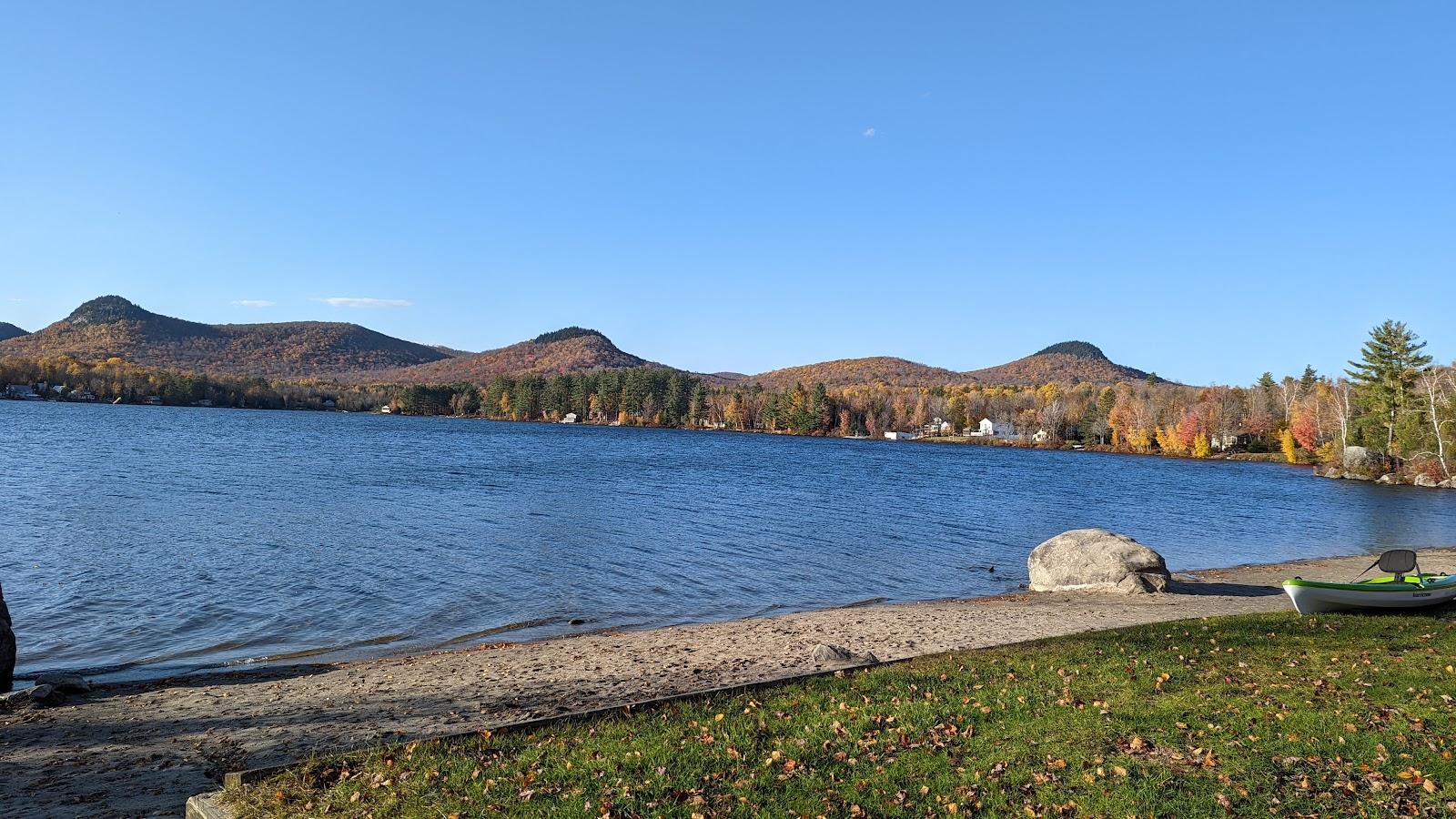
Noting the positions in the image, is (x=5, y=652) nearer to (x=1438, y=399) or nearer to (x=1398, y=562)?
(x=1398, y=562)

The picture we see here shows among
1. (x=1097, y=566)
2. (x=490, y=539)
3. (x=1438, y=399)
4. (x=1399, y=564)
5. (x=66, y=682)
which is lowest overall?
(x=490, y=539)

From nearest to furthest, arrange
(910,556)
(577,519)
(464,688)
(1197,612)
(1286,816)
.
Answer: (1286,816)
(464,688)
(1197,612)
(910,556)
(577,519)

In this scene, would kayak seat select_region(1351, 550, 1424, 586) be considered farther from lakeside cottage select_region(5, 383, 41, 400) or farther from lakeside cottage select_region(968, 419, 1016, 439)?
lakeside cottage select_region(5, 383, 41, 400)

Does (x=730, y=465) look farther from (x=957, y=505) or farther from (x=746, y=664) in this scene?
(x=746, y=664)

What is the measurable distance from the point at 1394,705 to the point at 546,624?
1421cm

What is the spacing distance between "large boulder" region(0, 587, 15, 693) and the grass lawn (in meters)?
7.37

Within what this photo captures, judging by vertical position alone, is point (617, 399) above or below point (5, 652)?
above

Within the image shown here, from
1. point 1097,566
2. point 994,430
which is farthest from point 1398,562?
point 994,430

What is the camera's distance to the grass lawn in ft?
20.9

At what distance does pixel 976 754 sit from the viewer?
7.37 m

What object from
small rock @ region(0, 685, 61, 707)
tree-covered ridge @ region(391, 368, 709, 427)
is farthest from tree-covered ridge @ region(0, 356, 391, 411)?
small rock @ region(0, 685, 61, 707)

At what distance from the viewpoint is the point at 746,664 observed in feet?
41.7

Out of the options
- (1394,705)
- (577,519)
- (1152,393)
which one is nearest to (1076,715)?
(1394,705)

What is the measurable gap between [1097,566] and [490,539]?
19519 millimetres
